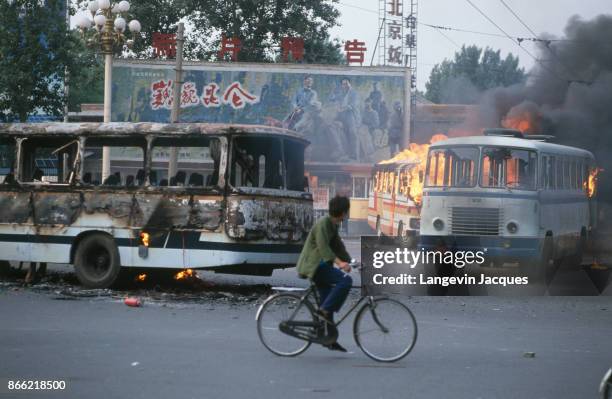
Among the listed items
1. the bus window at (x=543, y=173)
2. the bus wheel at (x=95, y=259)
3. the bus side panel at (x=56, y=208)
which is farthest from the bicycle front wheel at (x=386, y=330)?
the bus window at (x=543, y=173)

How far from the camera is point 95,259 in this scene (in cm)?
1642

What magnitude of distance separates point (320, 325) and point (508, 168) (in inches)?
430

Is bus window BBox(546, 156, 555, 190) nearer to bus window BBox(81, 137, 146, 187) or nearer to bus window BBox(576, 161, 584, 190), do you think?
bus window BBox(576, 161, 584, 190)

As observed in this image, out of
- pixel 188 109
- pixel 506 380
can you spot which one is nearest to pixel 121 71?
pixel 188 109

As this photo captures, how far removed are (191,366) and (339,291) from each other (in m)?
1.74

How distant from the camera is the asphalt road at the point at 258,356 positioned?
7.96 meters

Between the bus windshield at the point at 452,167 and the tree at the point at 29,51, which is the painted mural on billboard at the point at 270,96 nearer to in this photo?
the tree at the point at 29,51

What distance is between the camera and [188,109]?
45.3 m

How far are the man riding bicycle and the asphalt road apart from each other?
433mm

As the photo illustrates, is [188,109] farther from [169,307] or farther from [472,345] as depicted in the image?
[472,345]

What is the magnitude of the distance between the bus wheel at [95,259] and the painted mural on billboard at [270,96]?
28.9m

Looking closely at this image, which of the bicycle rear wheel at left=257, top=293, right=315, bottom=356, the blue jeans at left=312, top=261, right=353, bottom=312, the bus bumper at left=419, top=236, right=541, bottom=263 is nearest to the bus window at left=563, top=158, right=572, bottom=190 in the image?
the bus bumper at left=419, top=236, right=541, bottom=263

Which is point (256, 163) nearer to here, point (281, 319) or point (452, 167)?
point (452, 167)

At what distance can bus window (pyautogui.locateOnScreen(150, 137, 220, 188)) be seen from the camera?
15734 mm
